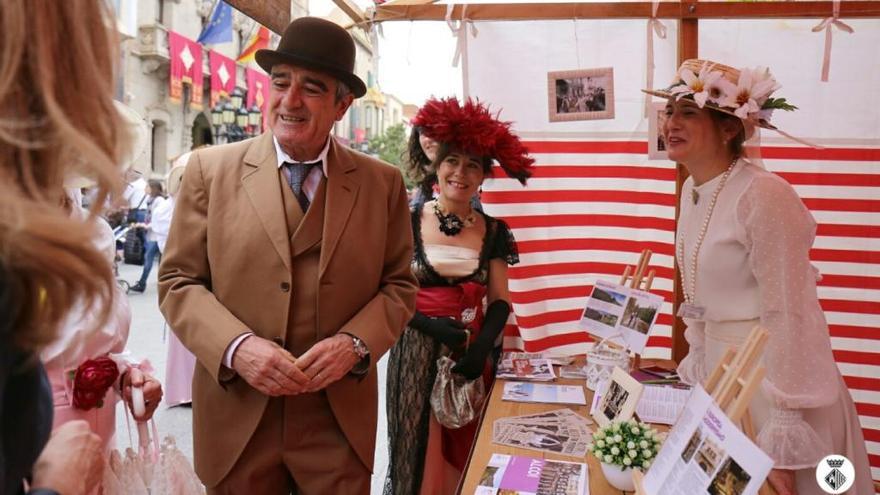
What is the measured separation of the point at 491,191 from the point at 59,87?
293 cm

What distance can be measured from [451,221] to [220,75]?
2212 centimetres

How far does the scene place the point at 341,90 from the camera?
2031 mm

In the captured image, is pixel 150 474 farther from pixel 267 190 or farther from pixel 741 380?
pixel 741 380

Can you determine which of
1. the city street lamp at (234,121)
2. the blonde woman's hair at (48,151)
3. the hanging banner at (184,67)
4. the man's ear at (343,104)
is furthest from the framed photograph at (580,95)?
the hanging banner at (184,67)

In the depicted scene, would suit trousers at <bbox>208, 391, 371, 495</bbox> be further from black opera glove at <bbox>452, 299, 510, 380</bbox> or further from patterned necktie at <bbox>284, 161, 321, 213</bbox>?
black opera glove at <bbox>452, 299, 510, 380</bbox>

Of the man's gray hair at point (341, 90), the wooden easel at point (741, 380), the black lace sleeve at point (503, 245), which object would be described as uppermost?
the man's gray hair at point (341, 90)

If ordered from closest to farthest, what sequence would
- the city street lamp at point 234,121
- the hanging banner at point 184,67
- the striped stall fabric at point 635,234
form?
the striped stall fabric at point 635,234 < the city street lamp at point 234,121 < the hanging banner at point 184,67

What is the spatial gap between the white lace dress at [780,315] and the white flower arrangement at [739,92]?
7.4 inches

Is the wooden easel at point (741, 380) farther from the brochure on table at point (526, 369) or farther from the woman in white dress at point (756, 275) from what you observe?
the brochure on table at point (526, 369)

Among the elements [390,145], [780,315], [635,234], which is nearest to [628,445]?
[780,315]

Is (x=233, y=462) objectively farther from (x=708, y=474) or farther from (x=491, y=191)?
(x=491, y=191)

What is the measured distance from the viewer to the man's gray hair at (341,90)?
201 centimetres

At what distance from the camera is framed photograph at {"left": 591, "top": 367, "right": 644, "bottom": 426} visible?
1.77m

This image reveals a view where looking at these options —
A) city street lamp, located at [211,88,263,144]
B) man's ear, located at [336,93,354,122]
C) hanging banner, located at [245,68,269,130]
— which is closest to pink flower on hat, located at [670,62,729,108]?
man's ear, located at [336,93,354,122]
